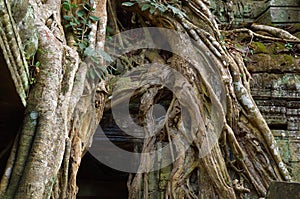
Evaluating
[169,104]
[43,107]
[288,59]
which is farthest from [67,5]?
[288,59]

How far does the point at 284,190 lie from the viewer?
1.06 m

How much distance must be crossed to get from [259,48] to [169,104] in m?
0.93

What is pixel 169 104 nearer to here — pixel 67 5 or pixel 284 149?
pixel 284 149

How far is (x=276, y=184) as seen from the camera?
1.10 meters

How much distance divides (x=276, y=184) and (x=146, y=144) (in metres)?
1.82

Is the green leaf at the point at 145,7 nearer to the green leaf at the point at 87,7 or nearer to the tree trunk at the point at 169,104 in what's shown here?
the tree trunk at the point at 169,104

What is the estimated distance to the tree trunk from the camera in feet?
5.52

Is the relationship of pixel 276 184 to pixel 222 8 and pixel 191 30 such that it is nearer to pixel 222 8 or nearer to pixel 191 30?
pixel 191 30

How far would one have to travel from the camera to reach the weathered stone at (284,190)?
1.02m

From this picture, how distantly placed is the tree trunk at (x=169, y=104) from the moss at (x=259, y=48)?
11.8 inches

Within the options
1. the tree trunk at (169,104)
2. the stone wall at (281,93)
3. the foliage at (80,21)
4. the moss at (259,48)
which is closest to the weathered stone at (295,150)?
the stone wall at (281,93)

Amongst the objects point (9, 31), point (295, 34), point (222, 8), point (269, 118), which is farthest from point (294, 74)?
point (9, 31)

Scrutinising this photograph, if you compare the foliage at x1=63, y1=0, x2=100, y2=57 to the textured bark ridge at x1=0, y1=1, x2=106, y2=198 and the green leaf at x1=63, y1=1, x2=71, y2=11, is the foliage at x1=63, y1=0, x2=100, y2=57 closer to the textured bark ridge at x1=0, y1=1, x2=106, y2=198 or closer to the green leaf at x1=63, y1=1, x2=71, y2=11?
the green leaf at x1=63, y1=1, x2=71, y2=11

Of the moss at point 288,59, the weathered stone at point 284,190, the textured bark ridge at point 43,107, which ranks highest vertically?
the moss at point 288,59
